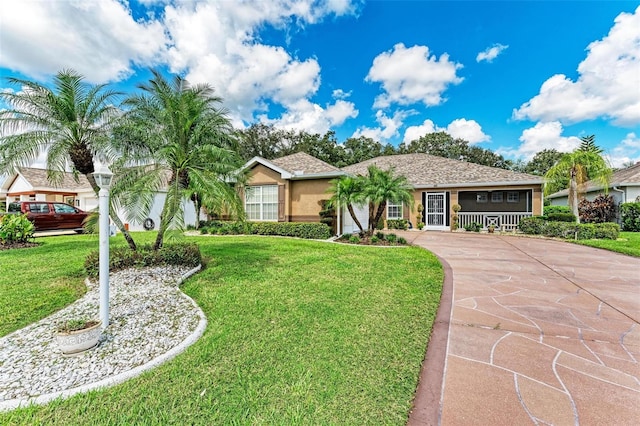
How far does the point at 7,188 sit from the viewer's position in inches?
1113

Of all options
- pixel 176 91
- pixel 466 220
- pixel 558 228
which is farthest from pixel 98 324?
pixel 466 220

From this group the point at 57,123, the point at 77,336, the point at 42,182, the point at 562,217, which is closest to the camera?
the point at 77,336

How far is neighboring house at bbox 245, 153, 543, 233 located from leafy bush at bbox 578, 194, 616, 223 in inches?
156

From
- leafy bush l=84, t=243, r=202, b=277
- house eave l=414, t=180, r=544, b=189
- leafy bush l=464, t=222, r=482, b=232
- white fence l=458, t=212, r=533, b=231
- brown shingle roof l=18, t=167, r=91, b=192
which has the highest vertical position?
brown shingle roof l=18, t=167, r=91, b=192

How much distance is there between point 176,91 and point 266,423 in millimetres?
8391

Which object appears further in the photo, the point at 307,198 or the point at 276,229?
the point at 307,198

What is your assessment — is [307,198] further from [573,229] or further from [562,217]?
[562,217]

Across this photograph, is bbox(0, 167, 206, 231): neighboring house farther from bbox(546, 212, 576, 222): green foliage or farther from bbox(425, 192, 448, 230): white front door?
bbox(546, 212, 576, 222): green foliage

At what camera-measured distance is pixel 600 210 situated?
1911 cm

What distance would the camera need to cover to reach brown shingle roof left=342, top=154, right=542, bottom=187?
18.1m

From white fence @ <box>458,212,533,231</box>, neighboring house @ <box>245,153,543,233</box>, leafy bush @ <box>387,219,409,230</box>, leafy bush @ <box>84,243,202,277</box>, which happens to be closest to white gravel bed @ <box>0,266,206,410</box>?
leafy bush @ <box>84,243,202,277</box>

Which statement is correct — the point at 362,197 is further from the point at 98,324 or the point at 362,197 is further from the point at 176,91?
the point at 98,324

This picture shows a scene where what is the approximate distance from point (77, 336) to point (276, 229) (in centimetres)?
1202

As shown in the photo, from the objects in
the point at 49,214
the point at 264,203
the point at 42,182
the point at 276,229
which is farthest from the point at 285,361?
the point at 42,182
